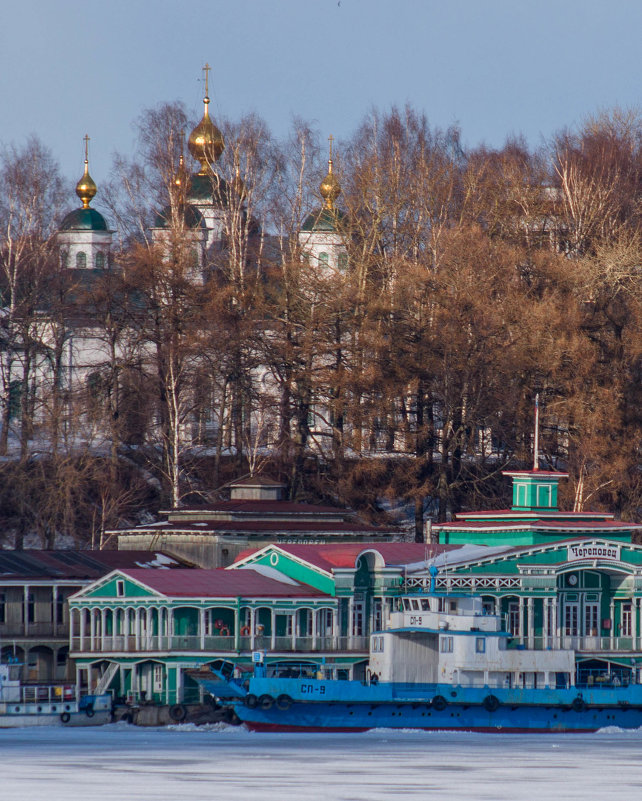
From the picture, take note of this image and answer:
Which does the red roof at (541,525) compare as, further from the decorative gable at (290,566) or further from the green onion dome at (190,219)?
the green onion dome at (190,219)

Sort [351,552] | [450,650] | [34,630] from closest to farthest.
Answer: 1. [450,650]
2. [351,552]
3. [34,630]

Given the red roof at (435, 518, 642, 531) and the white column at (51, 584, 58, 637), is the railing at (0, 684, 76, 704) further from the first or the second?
the red roof at (435, 518, 642, 531)

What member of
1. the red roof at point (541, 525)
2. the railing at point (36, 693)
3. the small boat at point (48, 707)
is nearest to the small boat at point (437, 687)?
the small boat at point (48, 707)

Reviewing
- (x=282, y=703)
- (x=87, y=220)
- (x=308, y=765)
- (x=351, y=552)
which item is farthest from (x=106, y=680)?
(x=87, y=220)

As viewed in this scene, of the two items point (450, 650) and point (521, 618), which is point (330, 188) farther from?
point (450, 650)

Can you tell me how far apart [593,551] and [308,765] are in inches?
832

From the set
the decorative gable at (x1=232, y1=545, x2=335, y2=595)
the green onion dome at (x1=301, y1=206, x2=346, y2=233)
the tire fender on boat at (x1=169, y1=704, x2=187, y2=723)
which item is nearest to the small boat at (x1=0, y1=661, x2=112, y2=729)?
the tire fender on boat at (x1=169, y1=704, x2=187, y2=723)

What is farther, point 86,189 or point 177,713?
point 86,189

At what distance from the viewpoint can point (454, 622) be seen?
65125 millimetres

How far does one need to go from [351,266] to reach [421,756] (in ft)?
137

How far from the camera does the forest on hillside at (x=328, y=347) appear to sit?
283 ft

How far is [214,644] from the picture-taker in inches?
2616

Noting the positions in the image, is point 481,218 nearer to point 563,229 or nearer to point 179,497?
point 563,229

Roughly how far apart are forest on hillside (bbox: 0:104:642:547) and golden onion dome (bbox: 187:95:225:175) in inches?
310
